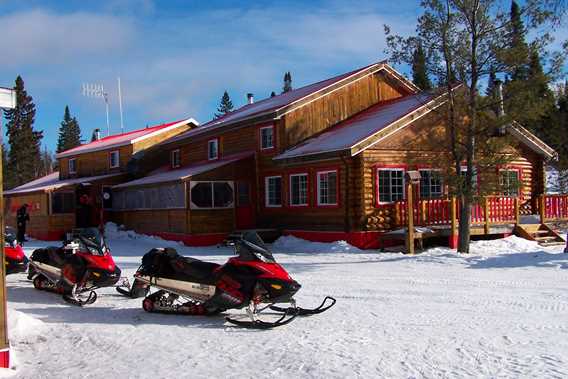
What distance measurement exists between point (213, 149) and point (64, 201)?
8.61 meters

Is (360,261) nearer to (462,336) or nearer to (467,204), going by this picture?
(467,204)

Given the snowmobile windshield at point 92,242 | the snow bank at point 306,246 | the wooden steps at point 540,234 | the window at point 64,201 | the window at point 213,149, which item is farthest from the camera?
the window at point 64,201

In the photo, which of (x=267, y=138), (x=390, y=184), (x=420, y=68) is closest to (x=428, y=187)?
(x=390, y=184)

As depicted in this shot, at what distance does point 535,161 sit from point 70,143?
7408 centimetres

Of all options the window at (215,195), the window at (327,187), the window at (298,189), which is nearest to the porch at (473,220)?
the window at (327,187)

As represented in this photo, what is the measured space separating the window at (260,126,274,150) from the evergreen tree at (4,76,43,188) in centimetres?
3822

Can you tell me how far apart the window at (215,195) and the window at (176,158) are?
5.89m

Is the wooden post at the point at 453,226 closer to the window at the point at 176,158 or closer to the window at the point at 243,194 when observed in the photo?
the window at the point at 243,194

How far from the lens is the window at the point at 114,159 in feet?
102

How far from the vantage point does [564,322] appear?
7.03 metres

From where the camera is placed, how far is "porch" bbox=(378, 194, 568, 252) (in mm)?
16891

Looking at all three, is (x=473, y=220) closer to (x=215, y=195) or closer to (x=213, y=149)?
(x=215, y=195)

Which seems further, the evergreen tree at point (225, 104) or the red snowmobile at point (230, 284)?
the evergreen tree at point (225, 104)

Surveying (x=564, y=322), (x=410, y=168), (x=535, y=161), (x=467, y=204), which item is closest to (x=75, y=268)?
(x=564, y=322)
